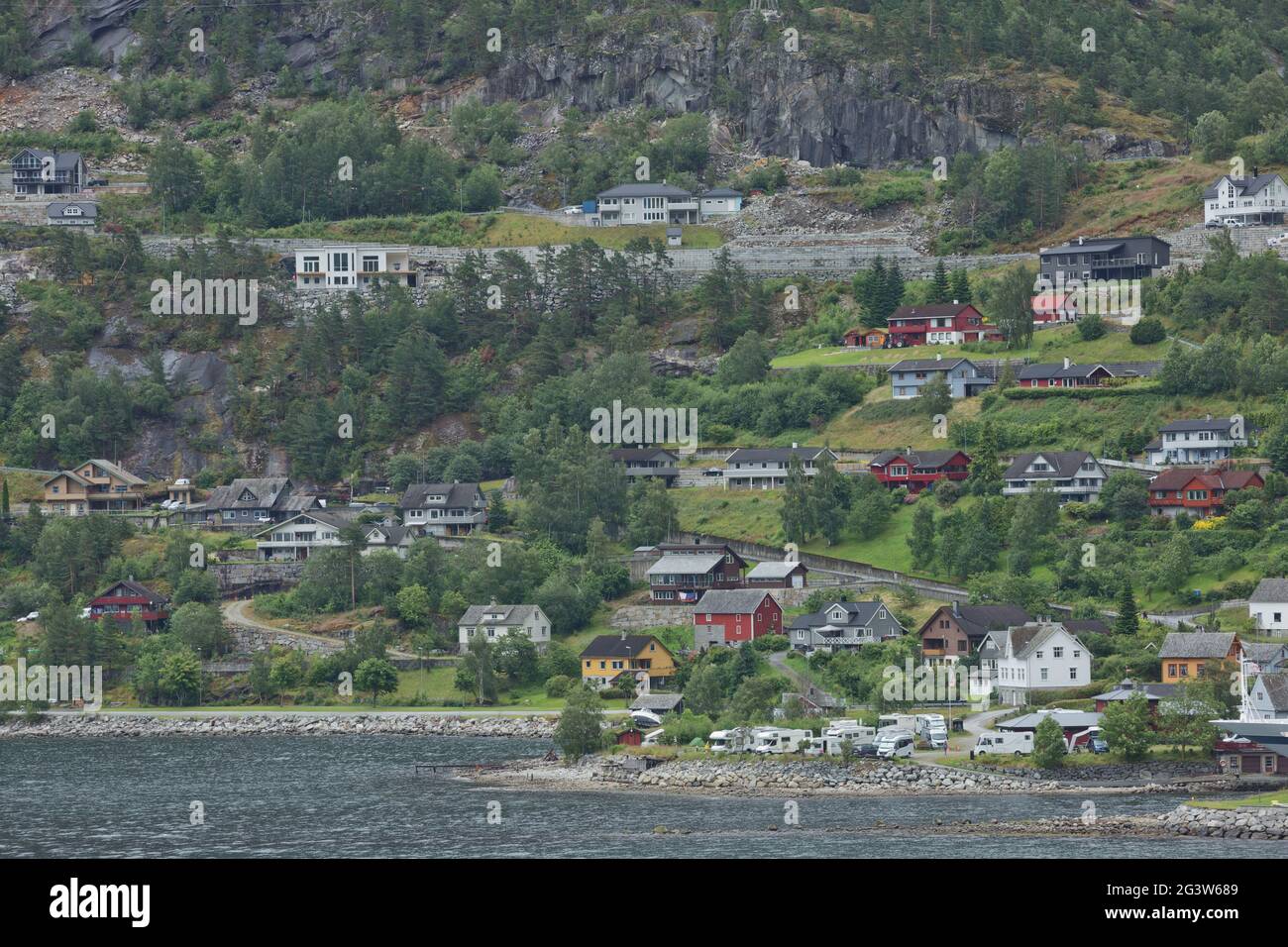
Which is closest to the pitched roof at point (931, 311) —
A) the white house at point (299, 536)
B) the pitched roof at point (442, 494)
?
the pitched roof at point (442, 494)

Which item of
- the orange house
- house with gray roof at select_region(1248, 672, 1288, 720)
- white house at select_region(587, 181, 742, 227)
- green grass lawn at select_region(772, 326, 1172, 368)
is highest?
white house at select_region(587, 181, 742, 227)

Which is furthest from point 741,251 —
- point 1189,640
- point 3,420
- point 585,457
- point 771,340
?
point 1189,640

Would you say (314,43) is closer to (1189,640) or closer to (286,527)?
(286,527)

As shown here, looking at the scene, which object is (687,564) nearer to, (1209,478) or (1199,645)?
(1209,478)

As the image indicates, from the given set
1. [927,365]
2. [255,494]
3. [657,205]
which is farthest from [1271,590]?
[657,205]

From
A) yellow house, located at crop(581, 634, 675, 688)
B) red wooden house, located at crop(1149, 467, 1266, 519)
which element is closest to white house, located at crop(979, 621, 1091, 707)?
yellow house, located at crop(581, 634, 675, 688)

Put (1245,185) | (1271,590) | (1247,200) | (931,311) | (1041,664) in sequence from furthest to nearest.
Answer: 1. (1245,185)
2. (1247,200)
3. (931,311)
4. (1271,590)
5. (1041,664)

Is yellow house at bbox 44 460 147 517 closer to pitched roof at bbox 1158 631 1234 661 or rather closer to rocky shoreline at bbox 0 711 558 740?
rocky shoreline at bbox 0 711 558 740
